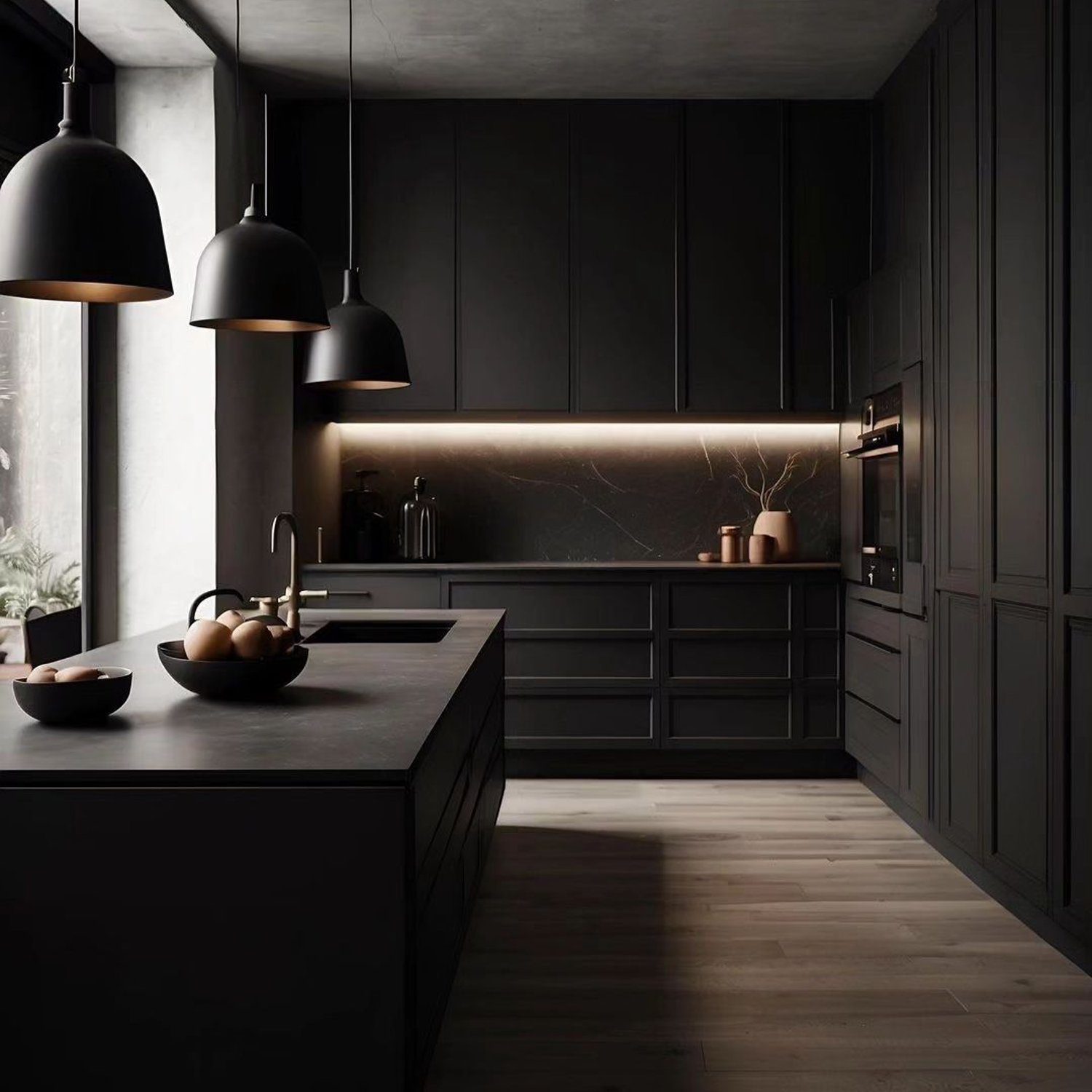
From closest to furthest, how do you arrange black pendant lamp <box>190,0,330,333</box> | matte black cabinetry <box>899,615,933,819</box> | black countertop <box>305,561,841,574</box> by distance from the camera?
black pendant lamp <box>190,0,330,333</box> < matte black cabinetry <box>899,615,933,819</box> < black countertop <box>305,561,841,574</box>

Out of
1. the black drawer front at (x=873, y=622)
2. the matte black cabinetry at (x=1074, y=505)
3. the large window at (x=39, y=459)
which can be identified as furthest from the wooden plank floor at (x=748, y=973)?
the large window at (x=39, y=459)

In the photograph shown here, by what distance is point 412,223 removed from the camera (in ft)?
15.9

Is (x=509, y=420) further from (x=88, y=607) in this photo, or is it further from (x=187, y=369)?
(x=88, y=607)

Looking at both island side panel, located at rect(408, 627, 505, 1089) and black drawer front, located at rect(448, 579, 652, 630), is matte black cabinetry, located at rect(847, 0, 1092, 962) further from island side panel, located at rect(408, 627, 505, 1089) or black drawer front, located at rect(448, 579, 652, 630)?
island side panel, located at rect(408, 627, 505, 1089)

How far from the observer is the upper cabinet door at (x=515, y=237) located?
4828mm

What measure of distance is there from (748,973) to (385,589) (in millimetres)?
Result: 2469

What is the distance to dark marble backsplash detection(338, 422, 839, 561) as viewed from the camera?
17.2 ft

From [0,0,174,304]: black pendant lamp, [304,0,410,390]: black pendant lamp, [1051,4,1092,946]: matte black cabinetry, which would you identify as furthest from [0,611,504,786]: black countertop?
[1051,4,1092,946]: matte black cabinetry

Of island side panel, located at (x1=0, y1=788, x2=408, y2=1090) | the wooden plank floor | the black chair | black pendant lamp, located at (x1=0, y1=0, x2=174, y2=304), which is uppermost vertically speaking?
black pendant lamp, located at (x1=0, y1=0, x2=174, y2=304)

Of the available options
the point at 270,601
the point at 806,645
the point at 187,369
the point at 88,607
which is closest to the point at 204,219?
the point at 187,369

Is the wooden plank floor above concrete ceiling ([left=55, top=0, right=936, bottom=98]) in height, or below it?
below

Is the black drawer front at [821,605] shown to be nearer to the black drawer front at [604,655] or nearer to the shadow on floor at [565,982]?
the black drawer front at [604,655]

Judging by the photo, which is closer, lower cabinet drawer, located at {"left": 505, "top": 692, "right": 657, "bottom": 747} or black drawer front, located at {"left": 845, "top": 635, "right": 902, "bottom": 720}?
black drawer front, located at {"left": 845, "top": 635, "right": 902, "bottom": 720}

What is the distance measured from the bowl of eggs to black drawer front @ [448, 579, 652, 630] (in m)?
2.60
